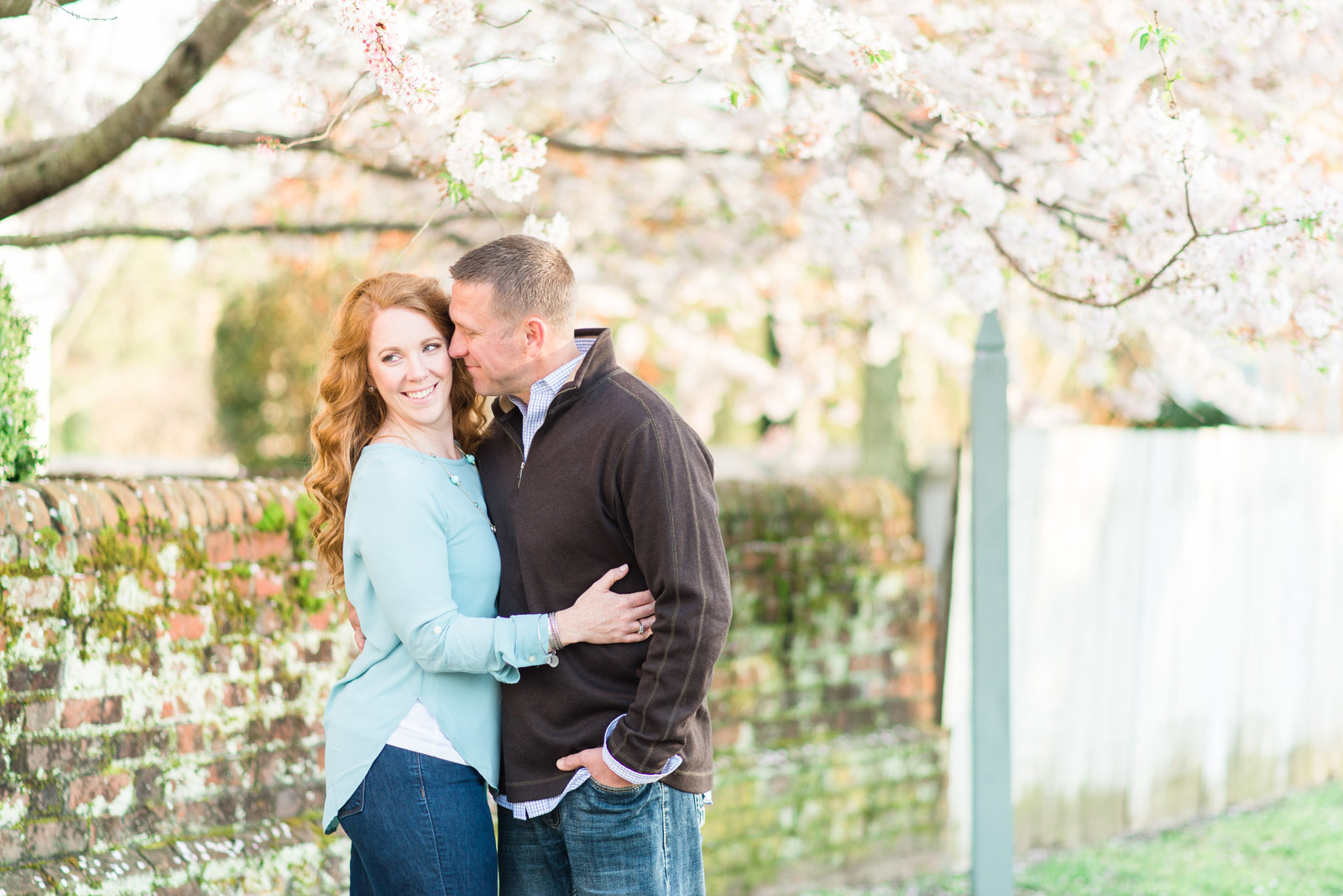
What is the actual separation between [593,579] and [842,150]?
2.31m

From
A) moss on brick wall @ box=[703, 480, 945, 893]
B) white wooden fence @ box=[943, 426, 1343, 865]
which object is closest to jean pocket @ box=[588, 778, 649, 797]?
moss on brick wall @ box=[703, 480, 945, 893]

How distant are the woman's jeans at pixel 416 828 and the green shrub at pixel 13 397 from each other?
1.43m

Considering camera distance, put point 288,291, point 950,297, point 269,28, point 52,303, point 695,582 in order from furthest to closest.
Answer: point 288,291, point 950,297, point 269,28, point 52,303, point 695,582

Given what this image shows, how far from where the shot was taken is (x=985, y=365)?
376 centimetres

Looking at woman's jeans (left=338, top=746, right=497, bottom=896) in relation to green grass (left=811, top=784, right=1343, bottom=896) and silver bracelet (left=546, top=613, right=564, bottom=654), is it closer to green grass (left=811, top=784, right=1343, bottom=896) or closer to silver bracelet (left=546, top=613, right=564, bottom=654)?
silver bracelet (left=546, top=613, right=564, bottom=654)

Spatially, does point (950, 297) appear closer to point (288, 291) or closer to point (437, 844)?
point (288, 291)

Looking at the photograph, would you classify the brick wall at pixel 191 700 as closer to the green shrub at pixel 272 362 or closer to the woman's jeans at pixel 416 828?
the woman's jeans at pixel 416 828

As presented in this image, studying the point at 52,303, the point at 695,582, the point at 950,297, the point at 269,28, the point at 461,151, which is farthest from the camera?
the point at 950,297

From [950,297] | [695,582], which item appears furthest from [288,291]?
[695,582]

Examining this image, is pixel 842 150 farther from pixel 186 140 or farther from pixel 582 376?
pixel 186 140

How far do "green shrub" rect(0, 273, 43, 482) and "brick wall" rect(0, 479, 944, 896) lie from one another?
0.44ft

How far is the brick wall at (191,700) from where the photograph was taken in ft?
9.34

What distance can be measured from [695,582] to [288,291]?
6772mm

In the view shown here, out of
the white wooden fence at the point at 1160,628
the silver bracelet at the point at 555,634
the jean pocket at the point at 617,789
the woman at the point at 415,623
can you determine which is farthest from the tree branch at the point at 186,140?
the white wooden fence at the point at 1160,628
